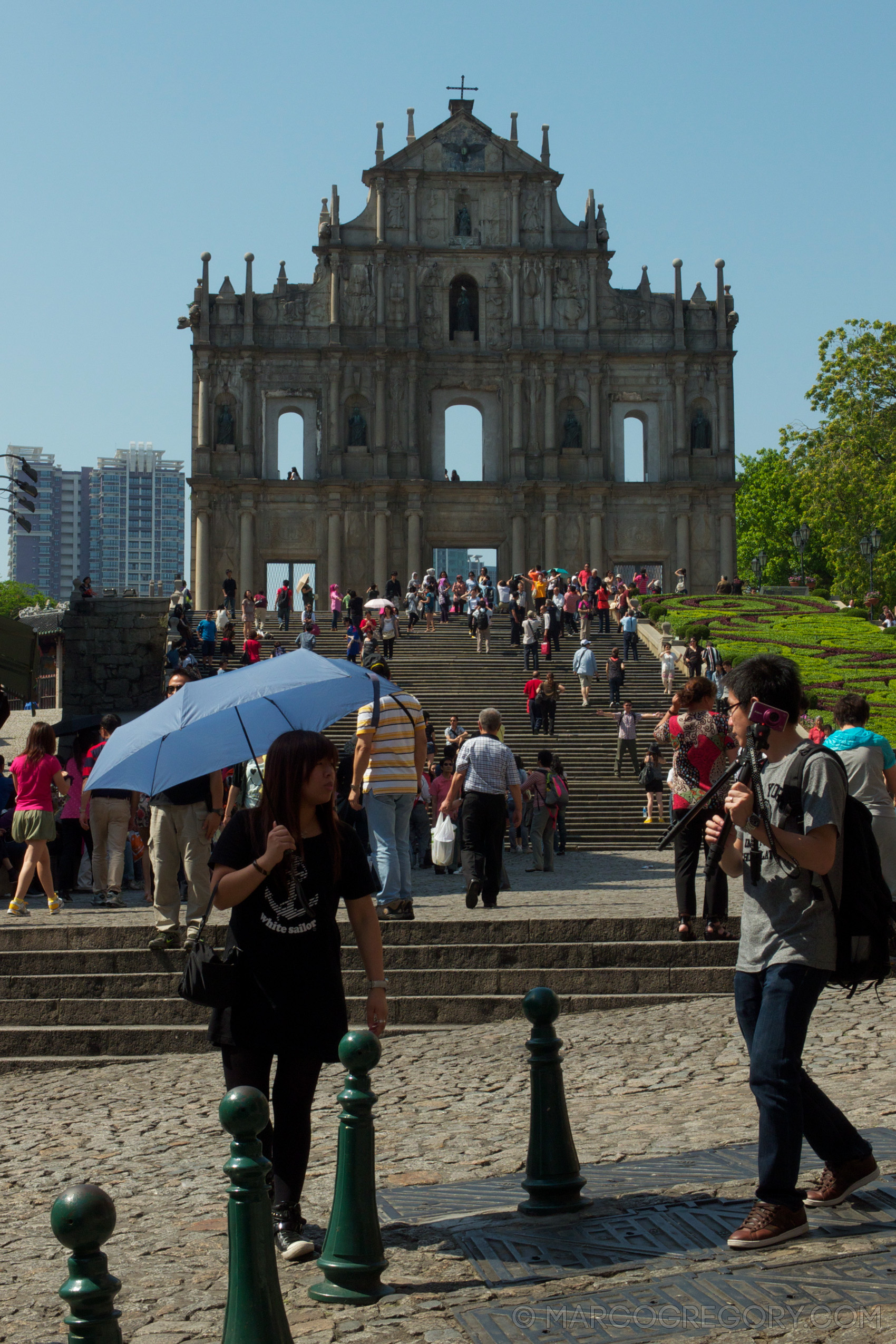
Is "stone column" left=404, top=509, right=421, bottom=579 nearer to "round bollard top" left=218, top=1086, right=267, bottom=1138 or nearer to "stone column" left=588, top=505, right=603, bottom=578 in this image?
"stone column" left=588, top=505, right=603, bottom=578

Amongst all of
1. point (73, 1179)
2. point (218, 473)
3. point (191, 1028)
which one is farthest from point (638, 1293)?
point (218, 473)

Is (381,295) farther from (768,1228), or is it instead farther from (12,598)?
(12,598)

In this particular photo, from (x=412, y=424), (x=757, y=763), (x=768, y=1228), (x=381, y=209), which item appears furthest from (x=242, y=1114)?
(x=381, y=209)

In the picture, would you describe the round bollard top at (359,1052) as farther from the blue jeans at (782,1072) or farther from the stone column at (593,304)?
the stone column at (593,304)

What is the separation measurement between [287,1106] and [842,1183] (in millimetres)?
1839

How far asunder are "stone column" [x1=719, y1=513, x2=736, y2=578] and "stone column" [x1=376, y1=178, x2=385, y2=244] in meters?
13.9

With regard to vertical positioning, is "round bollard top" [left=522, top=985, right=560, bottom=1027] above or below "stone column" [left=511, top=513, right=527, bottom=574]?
below

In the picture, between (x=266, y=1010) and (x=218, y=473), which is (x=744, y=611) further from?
(x=266, y=1010)

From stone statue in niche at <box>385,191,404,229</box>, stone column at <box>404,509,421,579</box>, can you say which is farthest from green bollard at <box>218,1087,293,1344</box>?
stone statue in niche at <box>385,191,404,229</box>

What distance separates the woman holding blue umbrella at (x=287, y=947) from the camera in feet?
16.2

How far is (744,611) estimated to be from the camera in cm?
3744

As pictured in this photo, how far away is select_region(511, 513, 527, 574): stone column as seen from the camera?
4725cm

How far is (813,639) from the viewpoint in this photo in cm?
3238

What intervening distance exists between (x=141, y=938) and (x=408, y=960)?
1805mm
